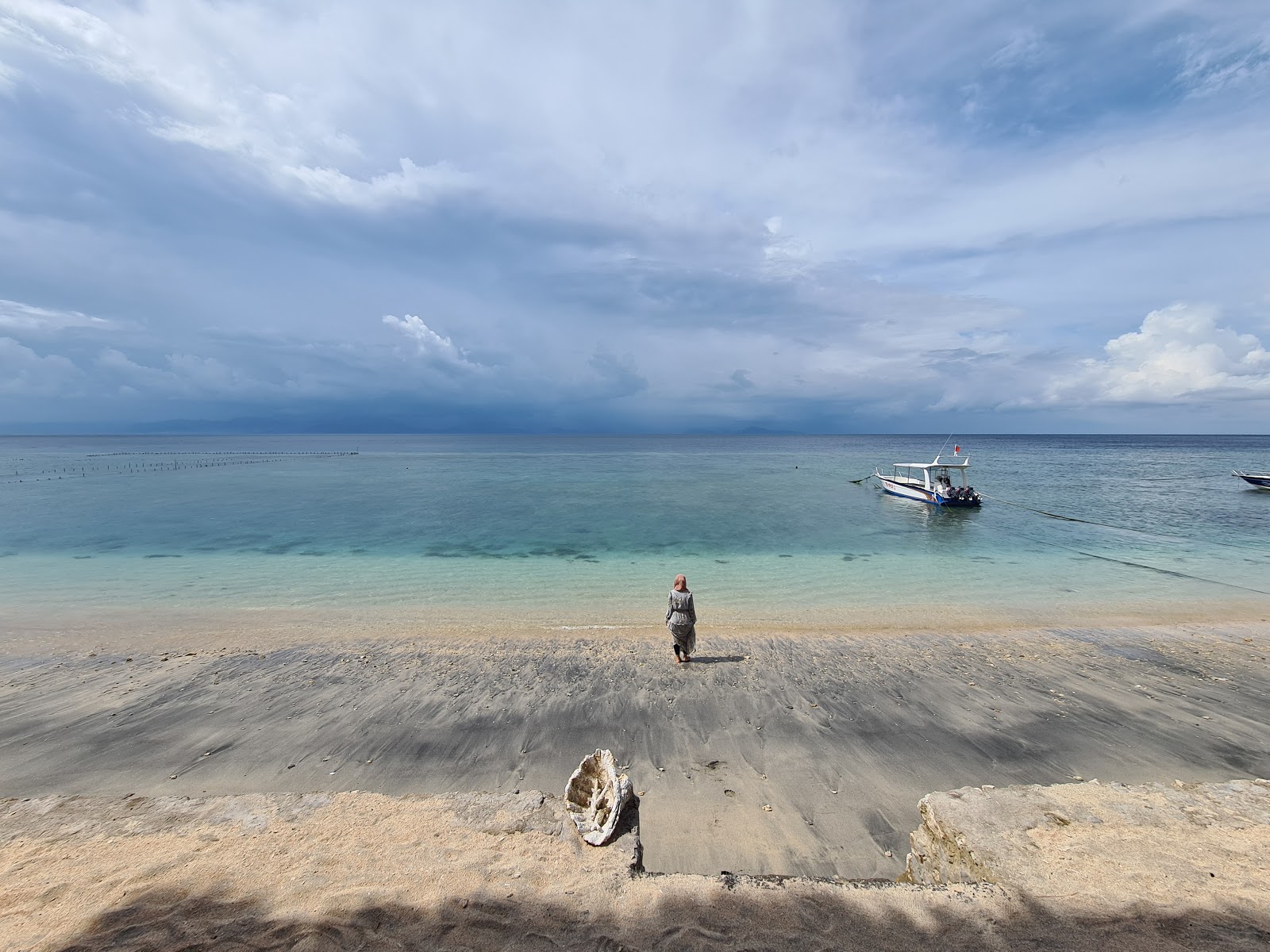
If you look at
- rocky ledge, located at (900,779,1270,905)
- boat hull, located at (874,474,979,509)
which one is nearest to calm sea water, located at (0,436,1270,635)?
boat hull, located at (874,474,979,509)

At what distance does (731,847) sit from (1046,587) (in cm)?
2114

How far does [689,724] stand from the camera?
403 inches

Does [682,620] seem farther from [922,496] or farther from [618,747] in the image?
[922,496]

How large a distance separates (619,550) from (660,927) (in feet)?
76.1

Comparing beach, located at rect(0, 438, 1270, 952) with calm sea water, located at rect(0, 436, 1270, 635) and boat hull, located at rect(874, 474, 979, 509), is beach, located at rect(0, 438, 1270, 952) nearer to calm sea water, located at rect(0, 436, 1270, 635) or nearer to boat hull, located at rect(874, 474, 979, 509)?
calm sea water, located at rect(0, 436, 1270, 635)

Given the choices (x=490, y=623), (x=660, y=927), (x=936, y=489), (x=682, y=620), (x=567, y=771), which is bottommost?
(x=490, y=623)

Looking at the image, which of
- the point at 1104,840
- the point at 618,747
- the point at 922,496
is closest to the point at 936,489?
the point at 922,496

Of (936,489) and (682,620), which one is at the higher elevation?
(936,489)

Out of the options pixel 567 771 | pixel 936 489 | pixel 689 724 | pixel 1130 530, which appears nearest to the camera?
pixel 567 771

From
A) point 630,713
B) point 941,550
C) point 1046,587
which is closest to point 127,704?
point 630,713

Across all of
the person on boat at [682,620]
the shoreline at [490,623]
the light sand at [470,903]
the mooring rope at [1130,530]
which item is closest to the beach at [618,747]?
the light sand at [470,903]

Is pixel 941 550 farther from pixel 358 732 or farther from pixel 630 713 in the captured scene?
pixel 358 732

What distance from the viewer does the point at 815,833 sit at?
7406 millimetres

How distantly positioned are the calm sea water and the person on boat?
4.24m
